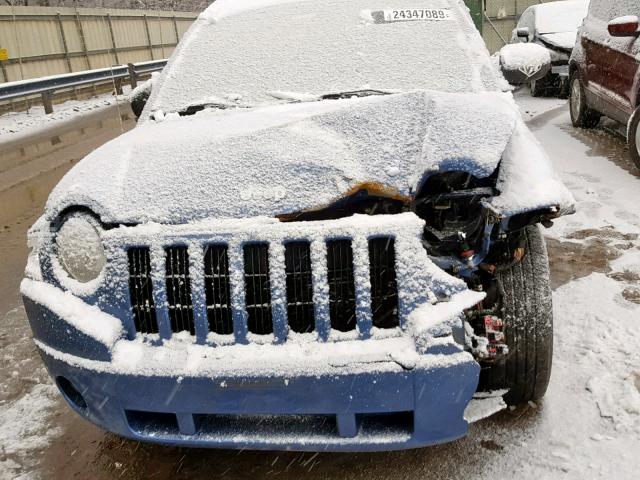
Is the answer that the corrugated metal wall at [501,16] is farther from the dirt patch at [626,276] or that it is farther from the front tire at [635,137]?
the dirt patch at [626,276]

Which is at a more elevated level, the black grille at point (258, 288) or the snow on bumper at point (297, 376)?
the black grille at point (258, 288)

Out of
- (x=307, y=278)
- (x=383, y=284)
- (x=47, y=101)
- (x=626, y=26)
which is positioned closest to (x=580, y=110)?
(x=626, y=26)

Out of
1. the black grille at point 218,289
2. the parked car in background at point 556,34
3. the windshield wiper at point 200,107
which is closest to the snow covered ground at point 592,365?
the black grille at point 218,289

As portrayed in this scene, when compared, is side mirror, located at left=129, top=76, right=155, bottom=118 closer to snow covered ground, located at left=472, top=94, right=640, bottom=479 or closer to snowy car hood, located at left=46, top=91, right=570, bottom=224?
snowy car hood, located at left=46, top=91, right=570, bottom=224

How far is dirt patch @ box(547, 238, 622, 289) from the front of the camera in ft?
12.6

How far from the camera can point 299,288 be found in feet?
6.47

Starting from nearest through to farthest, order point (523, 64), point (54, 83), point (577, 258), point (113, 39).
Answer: point (523, 64) → point (577, 258) → point (54, 83) → point (113, 39)

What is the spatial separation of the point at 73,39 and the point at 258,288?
20.6 meters

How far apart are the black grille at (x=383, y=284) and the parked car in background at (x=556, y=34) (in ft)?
31.4

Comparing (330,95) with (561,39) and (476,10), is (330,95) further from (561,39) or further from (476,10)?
(476,10)

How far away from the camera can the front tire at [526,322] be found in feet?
7.25

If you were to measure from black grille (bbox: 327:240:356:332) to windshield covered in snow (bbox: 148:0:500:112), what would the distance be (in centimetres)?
146

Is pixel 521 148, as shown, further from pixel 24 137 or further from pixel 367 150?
pixel 24 137

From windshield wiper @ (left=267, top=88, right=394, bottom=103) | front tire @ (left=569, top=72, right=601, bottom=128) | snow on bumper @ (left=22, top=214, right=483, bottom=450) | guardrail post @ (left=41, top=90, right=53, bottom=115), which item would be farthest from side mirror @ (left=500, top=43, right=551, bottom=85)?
guardrail post @ (left=41, top=90, right=53, bottom=115)
